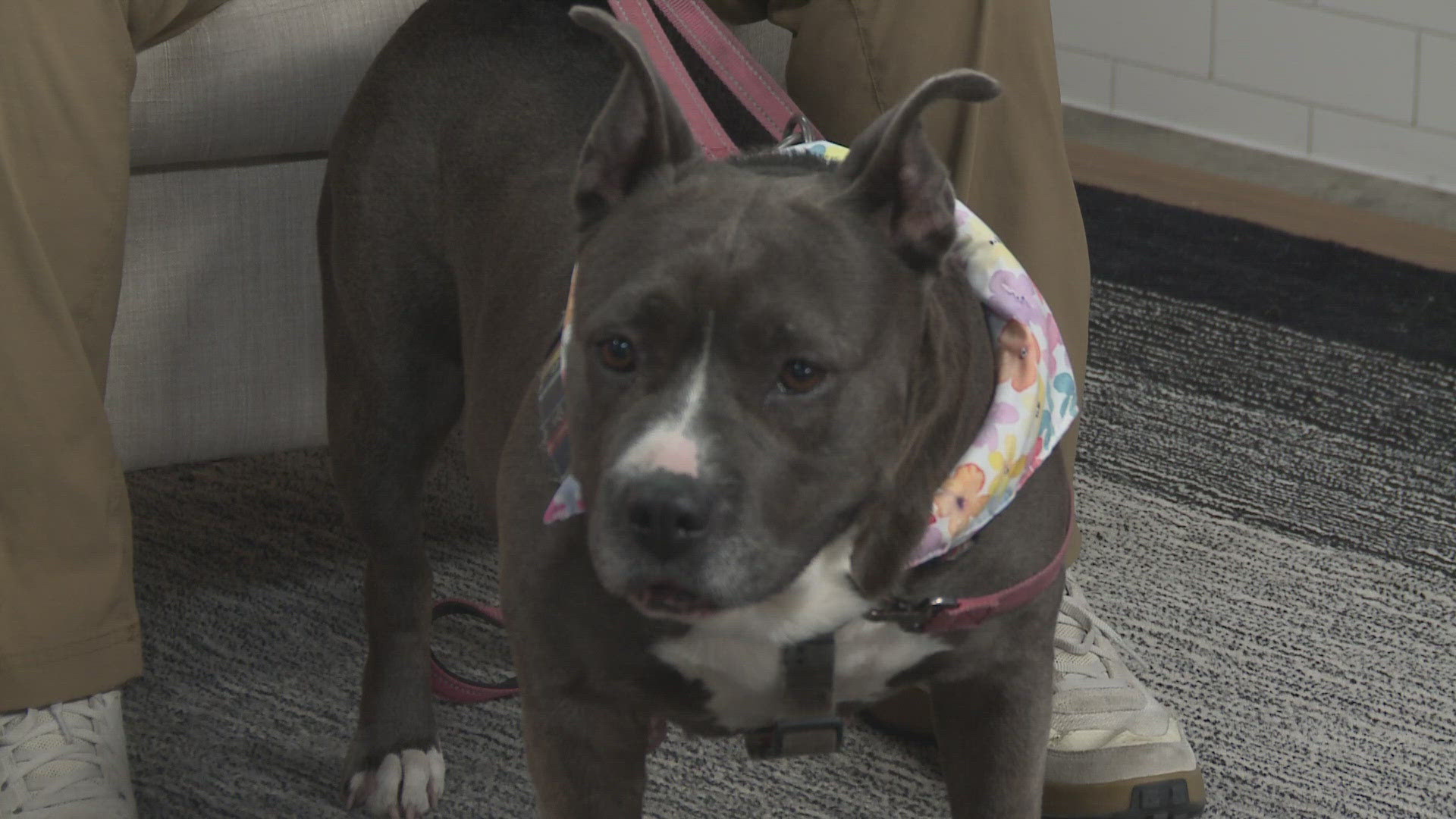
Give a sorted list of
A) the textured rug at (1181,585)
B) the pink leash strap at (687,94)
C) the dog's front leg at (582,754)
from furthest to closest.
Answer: the textured rug at (1181,585), the pink leash strap at (687,94), the dog's front leg at (582,754)

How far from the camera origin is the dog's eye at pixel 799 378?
1.18 m

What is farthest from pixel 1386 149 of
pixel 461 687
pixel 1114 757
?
pixel 461 687

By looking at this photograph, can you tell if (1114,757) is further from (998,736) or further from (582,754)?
(582,754)

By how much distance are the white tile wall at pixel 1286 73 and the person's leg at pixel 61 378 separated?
2.38 m

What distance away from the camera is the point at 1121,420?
2605 mm

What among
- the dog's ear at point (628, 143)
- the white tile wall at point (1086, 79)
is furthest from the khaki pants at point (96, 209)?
the white tile wall at point (1086, 79)

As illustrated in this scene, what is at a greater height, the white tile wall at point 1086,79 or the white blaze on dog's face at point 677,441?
the white blaze on dog's face at point 677,441

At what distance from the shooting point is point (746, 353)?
3.82 ft

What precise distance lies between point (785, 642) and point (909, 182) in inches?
14.5

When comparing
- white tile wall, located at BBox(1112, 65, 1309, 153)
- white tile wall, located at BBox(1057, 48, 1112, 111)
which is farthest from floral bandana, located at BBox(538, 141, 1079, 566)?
Result: white tile wall, located at BBox(1057, 48, 1112, 111)

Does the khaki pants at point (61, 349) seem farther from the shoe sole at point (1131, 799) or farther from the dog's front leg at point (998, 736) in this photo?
the shoe sole at point (1131, 799)

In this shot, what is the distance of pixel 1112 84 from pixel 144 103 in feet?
7.65

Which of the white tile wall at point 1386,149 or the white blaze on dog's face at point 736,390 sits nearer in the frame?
the white blaze on dog's face at point 736,390

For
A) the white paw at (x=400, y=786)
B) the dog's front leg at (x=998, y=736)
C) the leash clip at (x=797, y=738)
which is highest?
the leash clip at (x=797, y=738)
